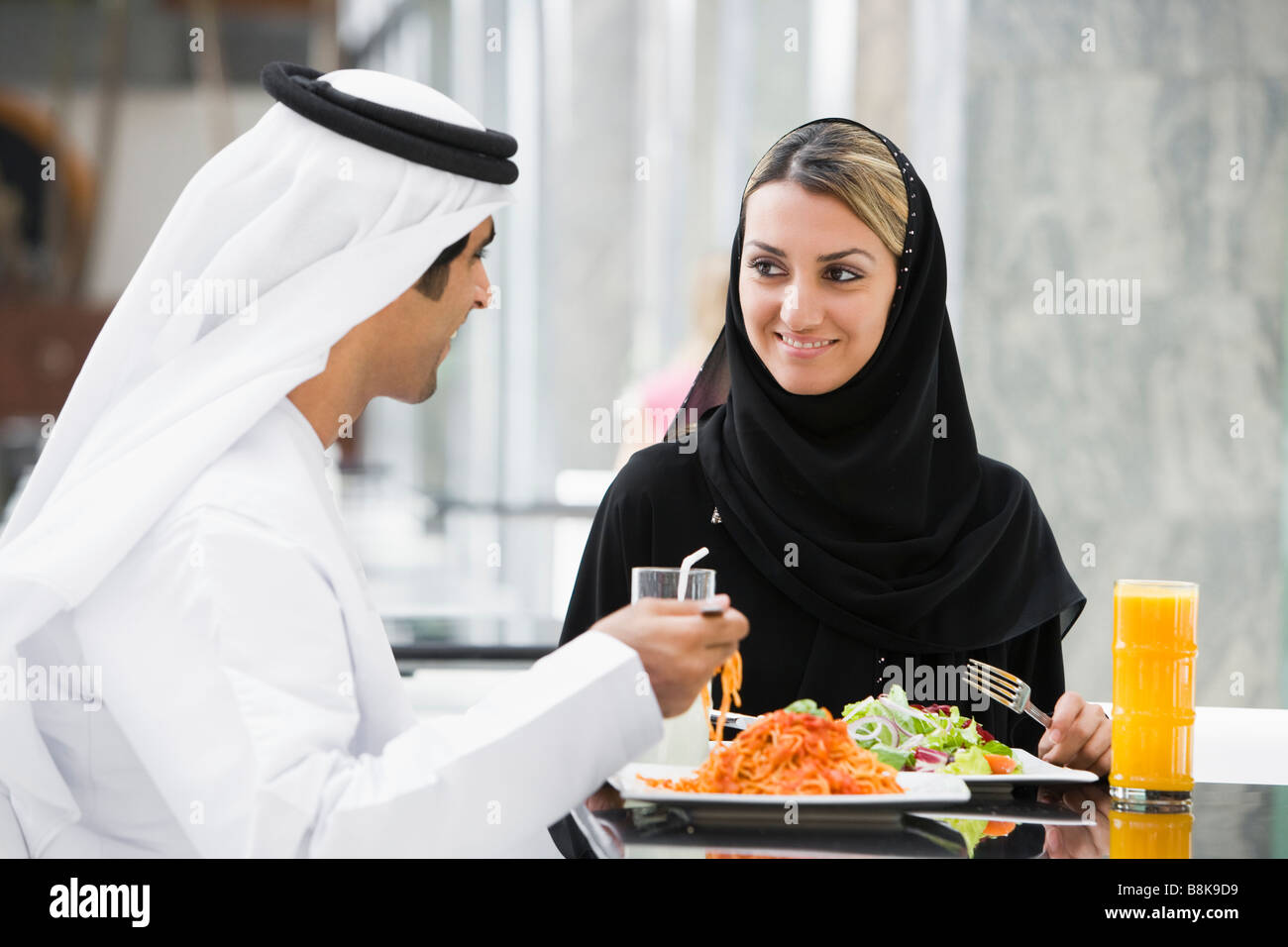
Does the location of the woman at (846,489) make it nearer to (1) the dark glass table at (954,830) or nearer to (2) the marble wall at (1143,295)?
(1) the dark glass table at (954,830)

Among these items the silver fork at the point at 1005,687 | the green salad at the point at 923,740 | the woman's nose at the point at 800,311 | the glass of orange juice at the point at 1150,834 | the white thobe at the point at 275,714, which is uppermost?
the woman's nose at the point at 800,311

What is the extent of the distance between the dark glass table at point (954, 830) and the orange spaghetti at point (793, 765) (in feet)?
0.09

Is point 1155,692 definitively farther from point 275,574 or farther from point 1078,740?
point 275,574

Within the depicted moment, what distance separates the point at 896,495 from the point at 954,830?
83 cm

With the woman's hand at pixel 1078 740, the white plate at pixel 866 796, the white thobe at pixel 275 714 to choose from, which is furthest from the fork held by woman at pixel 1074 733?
the white thobe at pixel 275 714

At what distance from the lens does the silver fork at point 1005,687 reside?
1.82m

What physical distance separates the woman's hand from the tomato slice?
12 cm

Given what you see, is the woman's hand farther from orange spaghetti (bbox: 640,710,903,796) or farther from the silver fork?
orange spaghetti (bbox: 640,710,903,796)

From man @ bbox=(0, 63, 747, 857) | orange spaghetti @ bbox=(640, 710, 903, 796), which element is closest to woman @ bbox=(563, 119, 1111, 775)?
orange spaghetti @ bbox=(640, 710, 903, 796)

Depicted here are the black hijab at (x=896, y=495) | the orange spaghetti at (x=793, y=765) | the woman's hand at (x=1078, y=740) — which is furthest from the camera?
the black hijab at (x=896, y=495)

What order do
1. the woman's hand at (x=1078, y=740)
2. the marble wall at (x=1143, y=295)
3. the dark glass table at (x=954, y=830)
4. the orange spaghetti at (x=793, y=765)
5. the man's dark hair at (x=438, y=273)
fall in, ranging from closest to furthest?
the dark glass table at (x=954, y=830)
the orange spaghetti at (x=793, y=765)
the man's dark hair at (x=438, y=273)
the woman's hand at (x=1078, y=740)
the marble wall at (x=1143, y=295)

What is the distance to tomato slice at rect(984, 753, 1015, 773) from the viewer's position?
5.65 ft
